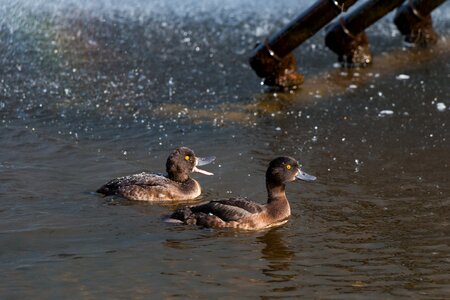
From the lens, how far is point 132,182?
9758 mm

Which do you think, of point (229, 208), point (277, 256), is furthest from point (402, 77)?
point (277, 256)

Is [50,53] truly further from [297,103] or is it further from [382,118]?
[382,118]

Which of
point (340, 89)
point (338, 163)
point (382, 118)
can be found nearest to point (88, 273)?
point (338, 163)

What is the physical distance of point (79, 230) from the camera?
341 inches

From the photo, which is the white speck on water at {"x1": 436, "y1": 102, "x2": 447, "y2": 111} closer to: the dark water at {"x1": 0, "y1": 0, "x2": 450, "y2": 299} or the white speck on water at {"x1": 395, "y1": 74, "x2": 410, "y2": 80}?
the dark water at {"x1": 0, "y1": 0, "x2": 450, "y2": 299}

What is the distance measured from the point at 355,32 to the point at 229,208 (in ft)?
22.1

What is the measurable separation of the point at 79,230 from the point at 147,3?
12813mm

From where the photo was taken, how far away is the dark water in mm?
7707

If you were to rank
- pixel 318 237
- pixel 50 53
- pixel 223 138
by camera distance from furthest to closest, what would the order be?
pixel 50 53, pixel 223 138, pixel 318 237

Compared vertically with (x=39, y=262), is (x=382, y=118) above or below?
above

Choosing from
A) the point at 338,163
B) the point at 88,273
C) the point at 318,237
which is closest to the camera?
the point at 88,273

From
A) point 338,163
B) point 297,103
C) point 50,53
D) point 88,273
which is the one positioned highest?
point 50,53

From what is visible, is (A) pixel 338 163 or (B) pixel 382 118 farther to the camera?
(B) pixel 382 118

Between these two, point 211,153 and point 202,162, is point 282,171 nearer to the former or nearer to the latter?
point 202,162
